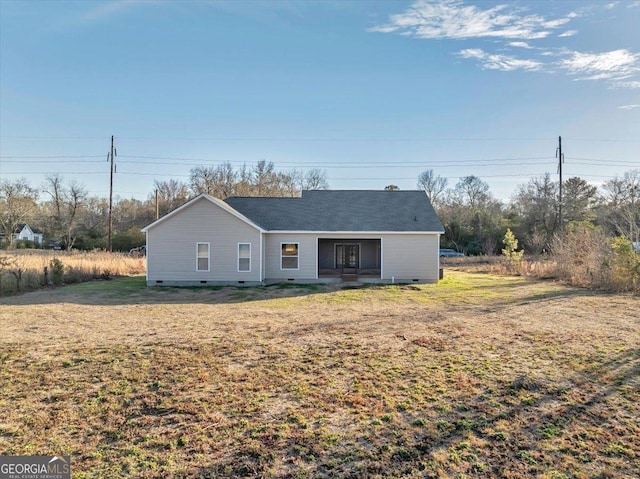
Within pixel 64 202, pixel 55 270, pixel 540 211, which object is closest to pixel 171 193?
pixel 64 202

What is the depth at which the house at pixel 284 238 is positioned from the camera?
17703 mm

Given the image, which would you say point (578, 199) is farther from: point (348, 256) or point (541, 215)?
point (348, 256)

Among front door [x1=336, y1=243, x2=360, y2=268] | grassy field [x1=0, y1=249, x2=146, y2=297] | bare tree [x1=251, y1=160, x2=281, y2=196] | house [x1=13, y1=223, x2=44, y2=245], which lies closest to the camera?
grassy field [x1=0, y1=249, x2=146, y2=297]

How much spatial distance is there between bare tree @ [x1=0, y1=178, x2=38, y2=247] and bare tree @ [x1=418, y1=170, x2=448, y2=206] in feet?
166

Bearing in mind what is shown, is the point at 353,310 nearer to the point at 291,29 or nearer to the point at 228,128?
the point at 291,29


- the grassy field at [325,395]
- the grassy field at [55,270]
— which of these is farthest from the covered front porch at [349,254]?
the grassy field at [325,395]

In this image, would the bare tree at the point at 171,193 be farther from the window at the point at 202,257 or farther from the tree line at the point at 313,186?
the window at the point at 202,257

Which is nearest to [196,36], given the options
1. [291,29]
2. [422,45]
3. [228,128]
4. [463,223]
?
[291,29]

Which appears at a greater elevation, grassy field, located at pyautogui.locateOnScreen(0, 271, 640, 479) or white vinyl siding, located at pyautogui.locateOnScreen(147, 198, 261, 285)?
white vinyl siding, located at pyautogui.locateOnScreen(147, 198, 261, 285)

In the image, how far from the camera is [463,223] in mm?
41031

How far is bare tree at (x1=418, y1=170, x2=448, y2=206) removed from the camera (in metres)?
51.8

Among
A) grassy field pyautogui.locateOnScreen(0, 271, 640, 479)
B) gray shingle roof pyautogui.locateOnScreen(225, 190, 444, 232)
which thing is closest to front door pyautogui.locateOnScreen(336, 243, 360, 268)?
gray shingle roof pyautogui.locateOnScreen(225, 190, 444, 232)

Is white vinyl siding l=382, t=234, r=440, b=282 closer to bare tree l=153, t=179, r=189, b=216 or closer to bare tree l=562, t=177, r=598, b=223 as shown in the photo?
bare tree l=562, t=177, r=598, b=223

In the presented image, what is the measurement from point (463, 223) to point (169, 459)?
136ft
